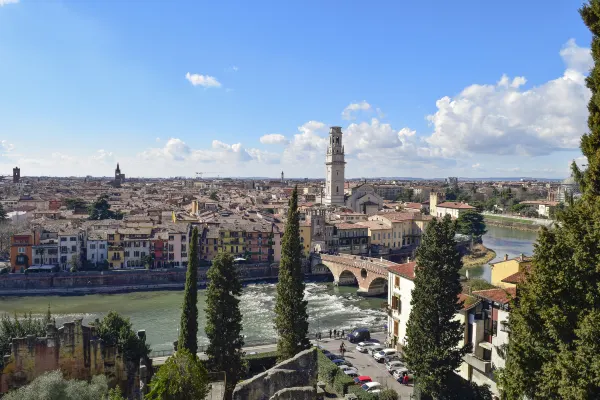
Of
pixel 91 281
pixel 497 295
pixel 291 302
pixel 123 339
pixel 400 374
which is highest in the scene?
pixel 497 295

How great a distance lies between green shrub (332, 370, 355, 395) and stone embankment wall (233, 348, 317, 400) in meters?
5.24

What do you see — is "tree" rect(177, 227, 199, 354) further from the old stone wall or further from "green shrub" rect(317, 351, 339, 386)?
"green shrub" rect(317, 351, 339, 386)

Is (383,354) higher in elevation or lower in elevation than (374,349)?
higher

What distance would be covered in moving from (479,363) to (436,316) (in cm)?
285

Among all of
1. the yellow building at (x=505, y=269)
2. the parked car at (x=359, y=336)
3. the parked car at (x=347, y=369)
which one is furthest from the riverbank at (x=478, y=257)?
the parked car at (x=347, y=369)

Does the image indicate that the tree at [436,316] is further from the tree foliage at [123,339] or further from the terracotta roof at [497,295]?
the tree foliage at [123,339]

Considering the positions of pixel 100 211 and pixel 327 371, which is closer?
pixel 327 371

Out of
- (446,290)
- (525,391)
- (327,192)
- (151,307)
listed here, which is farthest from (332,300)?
(327,192)

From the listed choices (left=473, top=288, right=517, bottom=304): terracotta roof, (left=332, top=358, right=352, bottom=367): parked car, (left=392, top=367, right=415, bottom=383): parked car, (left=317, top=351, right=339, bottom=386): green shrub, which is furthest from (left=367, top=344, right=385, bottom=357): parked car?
(left=473, top=288, right=517, bottom=304): terracotta roof

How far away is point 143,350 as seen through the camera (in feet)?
59.5

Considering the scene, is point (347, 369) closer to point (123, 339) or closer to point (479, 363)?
point (479, 363)

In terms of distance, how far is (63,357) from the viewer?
53.1 feet

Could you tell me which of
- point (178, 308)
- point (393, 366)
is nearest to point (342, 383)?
point (393, 366)

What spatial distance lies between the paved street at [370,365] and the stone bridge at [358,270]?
1340 centimetres
